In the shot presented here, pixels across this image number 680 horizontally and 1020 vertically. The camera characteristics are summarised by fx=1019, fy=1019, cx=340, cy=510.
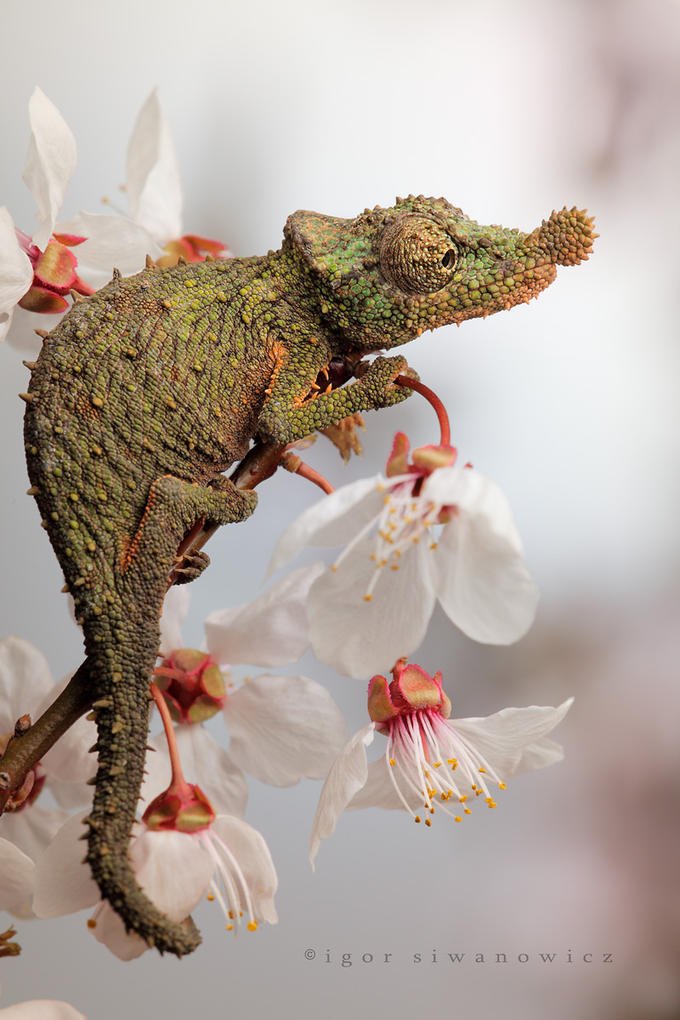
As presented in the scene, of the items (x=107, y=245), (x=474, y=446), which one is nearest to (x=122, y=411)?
(x=107, y=245)

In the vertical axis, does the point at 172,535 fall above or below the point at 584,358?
below

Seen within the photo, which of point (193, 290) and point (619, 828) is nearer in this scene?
point (193, 290)

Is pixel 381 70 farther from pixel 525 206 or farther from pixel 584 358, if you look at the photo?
pixel 584 358

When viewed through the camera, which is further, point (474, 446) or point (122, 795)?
point (474, 446)

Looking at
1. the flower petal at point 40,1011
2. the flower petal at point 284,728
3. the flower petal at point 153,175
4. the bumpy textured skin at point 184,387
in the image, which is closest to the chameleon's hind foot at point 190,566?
the bumpy textured skin at point 184,387

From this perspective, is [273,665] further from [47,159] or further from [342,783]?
[47,159]

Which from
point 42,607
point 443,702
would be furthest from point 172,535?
point 42,607

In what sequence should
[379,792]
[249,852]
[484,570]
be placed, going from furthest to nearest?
[379,792], [249,852], [484,570]
